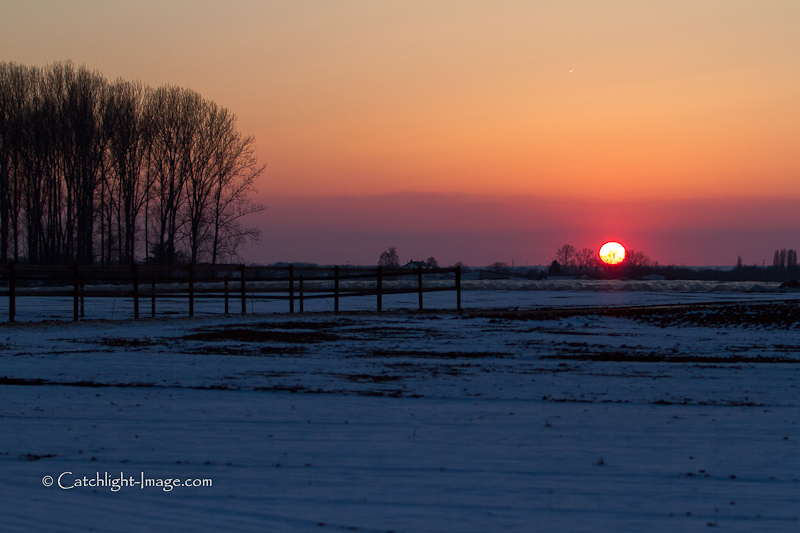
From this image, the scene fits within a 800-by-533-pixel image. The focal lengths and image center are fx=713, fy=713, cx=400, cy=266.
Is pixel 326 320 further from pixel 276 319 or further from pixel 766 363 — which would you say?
pixel 766 363

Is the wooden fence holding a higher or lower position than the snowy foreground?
higher

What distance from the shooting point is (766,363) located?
1043 cm

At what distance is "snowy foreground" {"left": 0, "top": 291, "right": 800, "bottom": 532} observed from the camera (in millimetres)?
4176

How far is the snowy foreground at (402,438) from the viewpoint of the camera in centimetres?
418

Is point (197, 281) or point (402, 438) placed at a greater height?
point (197, 281)

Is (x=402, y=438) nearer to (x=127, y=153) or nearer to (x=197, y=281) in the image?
(x=197, y=281)

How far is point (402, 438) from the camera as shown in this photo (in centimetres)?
584

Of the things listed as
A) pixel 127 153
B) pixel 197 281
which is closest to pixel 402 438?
pixel 197 281

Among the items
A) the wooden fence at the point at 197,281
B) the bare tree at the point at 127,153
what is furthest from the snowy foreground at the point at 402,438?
the bare tree at the point at 127,153

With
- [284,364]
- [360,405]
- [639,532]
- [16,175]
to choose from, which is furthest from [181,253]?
[639,532]

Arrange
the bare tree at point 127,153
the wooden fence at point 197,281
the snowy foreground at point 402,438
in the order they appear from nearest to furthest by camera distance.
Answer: the snowy foreground at point 402,438, the wooden fence at point 197,281, the bare tree at point 127,153

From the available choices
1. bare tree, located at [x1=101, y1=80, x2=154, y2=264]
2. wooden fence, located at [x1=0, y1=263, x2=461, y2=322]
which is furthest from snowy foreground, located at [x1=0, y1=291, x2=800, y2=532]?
bare tree, located at [x1=101, y1=80, x2=154, y2=264]

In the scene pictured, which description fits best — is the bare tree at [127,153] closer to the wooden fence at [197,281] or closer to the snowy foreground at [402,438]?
the wooden fence at [197,281]

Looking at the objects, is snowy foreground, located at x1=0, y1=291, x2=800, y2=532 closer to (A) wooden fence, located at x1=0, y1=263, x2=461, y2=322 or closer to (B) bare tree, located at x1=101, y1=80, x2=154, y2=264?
(A) wooden fence, located at x1=0, y1=263, x2=461, y2=322
